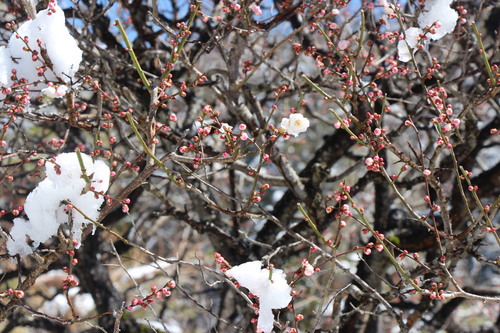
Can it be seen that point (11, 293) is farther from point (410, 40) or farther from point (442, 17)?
point (442, 17)

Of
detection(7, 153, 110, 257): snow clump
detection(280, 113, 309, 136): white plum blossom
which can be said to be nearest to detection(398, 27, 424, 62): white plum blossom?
detection(280, 113, 309, 136): white plum blossom

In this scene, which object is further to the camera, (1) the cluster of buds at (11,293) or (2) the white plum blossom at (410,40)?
(2) the white plum blossom at (410,40)

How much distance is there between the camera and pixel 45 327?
507 centimetres

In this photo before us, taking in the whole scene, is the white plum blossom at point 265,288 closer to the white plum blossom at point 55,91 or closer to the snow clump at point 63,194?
the snow clump at point 63,194

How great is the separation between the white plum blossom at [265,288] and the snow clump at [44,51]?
3.72 feet

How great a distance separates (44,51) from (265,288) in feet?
4.65

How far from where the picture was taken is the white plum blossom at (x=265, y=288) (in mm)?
2215

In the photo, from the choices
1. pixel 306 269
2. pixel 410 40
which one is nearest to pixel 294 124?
pixel 306 269

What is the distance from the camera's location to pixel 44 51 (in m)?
2.57

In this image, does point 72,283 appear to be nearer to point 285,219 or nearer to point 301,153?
point 285,219

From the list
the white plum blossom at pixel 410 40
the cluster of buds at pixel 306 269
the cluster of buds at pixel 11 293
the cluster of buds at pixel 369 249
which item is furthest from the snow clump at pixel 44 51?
the white plum blossom at pixel 410 40

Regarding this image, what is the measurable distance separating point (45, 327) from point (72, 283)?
314 centimetres

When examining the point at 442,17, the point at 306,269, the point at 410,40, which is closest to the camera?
the point at 306,269

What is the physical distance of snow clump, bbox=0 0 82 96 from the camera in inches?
103
